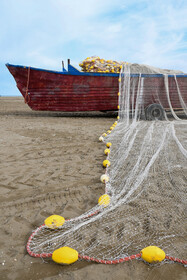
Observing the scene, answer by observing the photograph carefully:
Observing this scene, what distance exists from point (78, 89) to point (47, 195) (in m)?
7.03

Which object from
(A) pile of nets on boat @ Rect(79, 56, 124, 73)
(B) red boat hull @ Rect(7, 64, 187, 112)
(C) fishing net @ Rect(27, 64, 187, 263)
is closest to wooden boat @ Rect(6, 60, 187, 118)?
(B) red boat hull @ Rect(7, 64, 187, 112)

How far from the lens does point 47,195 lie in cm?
265

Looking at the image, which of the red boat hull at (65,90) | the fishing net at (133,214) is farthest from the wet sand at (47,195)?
the red boat hull at (65,90)

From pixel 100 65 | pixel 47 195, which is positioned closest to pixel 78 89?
pixel 100 65

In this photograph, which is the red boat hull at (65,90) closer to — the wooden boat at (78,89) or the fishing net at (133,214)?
the wooden boat at (78,89)

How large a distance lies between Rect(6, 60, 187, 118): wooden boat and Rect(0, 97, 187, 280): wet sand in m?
3.86

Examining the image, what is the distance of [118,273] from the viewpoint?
5.05 ft

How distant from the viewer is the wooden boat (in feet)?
28.6

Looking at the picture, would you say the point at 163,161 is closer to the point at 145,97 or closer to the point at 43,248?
the point at 43,248

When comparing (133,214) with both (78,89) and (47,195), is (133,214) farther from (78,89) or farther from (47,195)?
(78,89)

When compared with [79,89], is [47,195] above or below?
below

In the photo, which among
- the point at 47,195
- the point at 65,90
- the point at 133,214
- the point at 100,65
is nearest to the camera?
the point at 133,214

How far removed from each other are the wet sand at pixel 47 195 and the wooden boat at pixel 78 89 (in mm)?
3858

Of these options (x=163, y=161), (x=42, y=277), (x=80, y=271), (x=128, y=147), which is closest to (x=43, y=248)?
(x=42, y=277)
